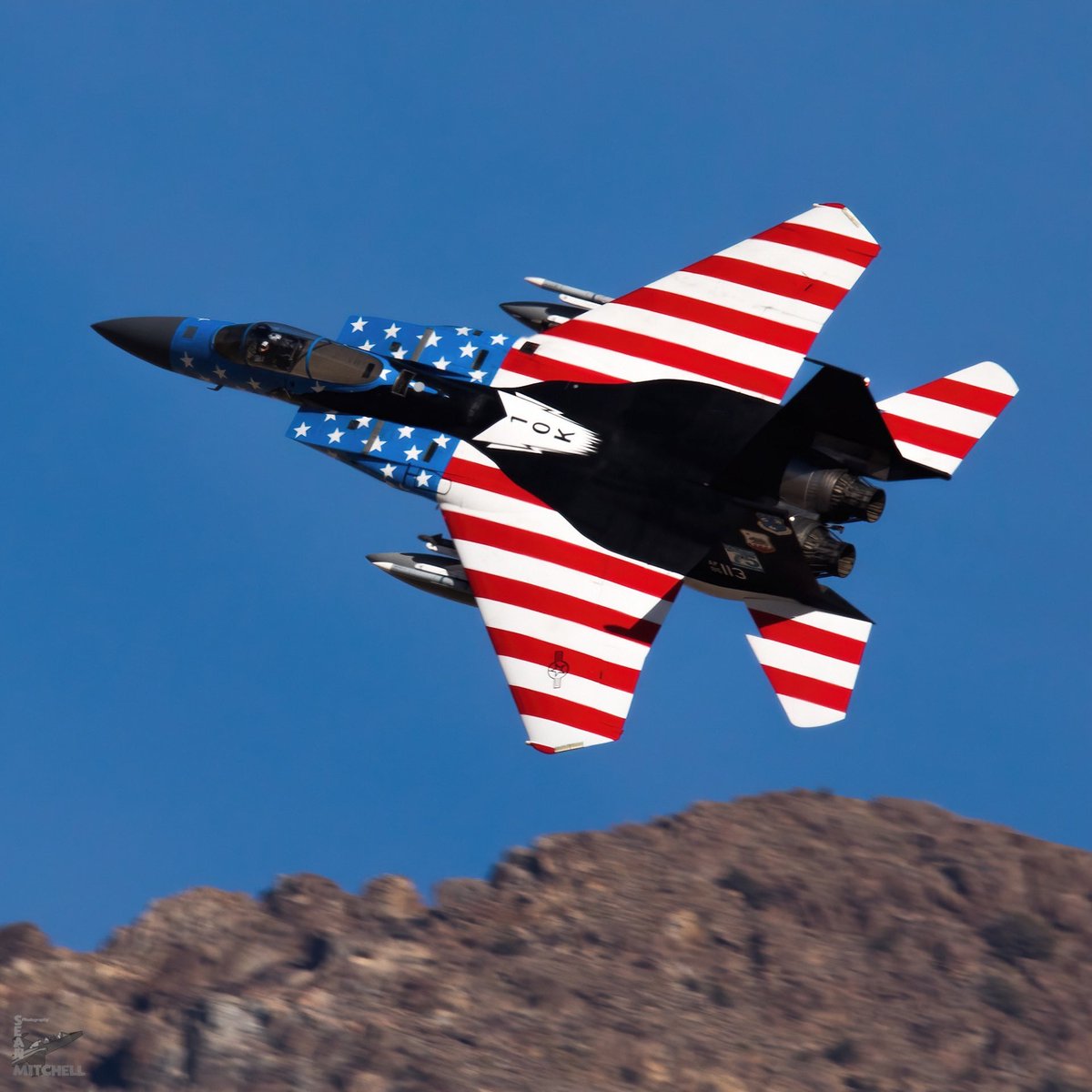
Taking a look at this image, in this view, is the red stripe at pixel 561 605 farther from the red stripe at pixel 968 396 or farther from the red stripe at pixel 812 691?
the red stripe at pixel 968 396

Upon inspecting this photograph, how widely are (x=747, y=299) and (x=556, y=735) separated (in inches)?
381

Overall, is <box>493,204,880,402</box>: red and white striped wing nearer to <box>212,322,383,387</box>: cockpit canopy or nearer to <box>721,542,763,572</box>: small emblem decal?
<box>212,322,383,387</box>: cockpit canopy

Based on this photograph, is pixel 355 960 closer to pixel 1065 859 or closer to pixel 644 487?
pixel 1065 859

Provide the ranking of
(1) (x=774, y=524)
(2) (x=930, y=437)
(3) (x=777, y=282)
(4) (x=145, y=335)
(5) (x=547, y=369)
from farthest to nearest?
(4) (x=145, y=335)
(3) (x=777, y=282)
(5) (x=547, y=369)
(2) (x=930, y=437)
(1) (x=774, y=524)

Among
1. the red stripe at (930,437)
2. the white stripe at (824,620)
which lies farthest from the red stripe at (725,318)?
the white stripe at (824,620)

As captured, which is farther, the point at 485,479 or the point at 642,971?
the point at 642,971

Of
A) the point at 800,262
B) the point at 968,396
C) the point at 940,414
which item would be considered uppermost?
the point at 800,262

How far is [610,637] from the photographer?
2808 cm

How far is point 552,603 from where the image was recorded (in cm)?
2841

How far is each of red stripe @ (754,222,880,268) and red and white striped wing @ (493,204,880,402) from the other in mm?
18

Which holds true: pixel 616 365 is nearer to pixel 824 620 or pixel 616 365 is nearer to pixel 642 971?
pixel 824 620

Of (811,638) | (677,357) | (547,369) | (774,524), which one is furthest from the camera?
(547,369)

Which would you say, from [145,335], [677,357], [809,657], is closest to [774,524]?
[809,657]

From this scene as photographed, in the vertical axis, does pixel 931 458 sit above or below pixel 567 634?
above
